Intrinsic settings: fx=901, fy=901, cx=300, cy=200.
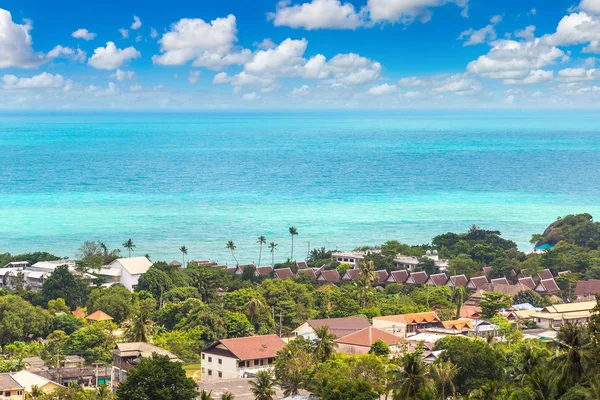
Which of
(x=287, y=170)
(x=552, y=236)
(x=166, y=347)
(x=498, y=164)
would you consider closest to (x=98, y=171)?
(x=287, y=170)

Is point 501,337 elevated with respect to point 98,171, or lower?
lower

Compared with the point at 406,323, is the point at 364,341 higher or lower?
higher

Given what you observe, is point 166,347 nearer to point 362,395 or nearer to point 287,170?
point 362,395

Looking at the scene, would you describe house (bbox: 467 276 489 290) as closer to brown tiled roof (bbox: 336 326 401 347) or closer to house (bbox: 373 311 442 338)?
house (bbox: 373 311 442 338)

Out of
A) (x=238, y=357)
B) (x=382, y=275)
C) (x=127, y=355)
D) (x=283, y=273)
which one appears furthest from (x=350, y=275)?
(x=127, y=355)

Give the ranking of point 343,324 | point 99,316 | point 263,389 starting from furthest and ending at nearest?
1. point 99,316
2. point 343,324
3. point 263,389

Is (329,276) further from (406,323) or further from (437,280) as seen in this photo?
(406,323)

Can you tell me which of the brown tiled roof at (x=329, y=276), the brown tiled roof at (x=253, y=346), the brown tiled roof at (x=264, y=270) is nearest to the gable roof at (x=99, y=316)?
the brown tiled roof at (x=253, y=346)
